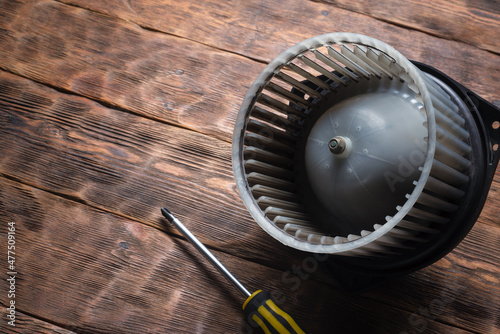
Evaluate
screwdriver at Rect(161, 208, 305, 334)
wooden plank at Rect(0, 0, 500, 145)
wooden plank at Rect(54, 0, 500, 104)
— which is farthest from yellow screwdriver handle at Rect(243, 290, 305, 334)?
wooden plank at Rect(54, 0, 500, 104)

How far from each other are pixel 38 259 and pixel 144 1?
435 millimetres

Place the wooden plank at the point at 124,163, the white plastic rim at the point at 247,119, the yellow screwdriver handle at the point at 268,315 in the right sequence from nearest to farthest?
the white plastic rim at the point at 247,119
the yellow screwdriver handle at the point at 268,315
the wooden plank at the point at 124,163

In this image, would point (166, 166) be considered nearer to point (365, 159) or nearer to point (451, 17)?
point (365, 159)

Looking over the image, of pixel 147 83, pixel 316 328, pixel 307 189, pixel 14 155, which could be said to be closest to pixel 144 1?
pixel 147 83

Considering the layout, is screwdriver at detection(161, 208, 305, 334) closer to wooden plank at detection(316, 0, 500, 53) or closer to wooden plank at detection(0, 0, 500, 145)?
wooden plank at detection(0, 0, 500, 145)

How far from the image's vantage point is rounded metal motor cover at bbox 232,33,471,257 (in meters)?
0.51

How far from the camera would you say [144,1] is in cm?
80

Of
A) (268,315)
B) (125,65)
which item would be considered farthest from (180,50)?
(268,315)

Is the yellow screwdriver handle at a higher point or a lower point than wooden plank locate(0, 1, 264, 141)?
lower

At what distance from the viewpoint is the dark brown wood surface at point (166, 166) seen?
2.14 ft

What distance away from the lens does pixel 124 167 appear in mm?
734

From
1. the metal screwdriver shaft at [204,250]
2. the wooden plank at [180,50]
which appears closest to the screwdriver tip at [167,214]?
the metal screwdriver shaft at [204,250]

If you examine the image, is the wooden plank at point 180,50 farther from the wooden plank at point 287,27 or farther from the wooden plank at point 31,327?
the wooden plank at point 31,327

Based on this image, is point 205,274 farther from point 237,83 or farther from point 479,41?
point 479,41
